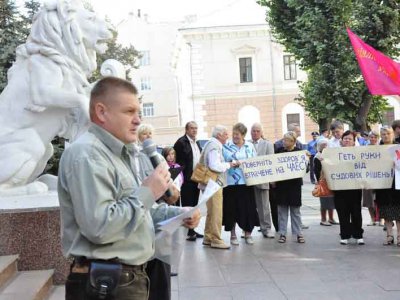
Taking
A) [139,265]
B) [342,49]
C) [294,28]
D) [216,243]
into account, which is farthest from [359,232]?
[294,28]

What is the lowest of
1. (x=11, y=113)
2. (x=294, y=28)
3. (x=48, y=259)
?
(x=48, y=259)

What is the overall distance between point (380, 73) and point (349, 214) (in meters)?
2.34

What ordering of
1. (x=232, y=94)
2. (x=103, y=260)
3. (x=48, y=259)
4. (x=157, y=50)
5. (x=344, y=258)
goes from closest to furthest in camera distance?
(x=103, y=260), (x=48, y=259), (x=344, y=258), (x=232, y=94), (x=157, y=50)

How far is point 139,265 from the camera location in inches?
104

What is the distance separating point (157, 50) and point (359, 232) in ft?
221

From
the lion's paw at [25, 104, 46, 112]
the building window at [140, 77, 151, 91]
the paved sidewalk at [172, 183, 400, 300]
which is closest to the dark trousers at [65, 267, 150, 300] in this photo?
the paved sidewalk at [172, 183, 400, 300]

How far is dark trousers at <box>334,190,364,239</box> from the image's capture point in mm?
9023

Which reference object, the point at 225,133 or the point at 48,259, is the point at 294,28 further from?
the point at 48,259

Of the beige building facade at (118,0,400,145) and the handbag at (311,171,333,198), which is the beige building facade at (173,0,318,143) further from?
the handbag at (311,171,333,198)

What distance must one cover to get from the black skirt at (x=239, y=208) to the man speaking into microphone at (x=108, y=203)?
680 cm

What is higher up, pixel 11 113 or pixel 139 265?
pixel 11 113

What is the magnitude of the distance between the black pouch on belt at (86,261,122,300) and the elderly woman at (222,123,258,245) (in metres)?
6.92

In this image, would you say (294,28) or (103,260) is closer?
(103,260)

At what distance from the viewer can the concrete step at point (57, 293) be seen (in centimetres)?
563
